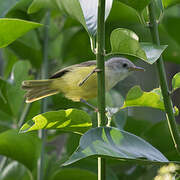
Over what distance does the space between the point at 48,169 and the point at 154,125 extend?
419mm

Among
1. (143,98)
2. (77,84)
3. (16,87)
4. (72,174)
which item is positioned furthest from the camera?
(77,84)

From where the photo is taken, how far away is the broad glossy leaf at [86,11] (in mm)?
815

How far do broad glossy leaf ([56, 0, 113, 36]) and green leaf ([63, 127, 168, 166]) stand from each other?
240mm

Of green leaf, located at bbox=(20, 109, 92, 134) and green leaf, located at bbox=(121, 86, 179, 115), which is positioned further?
green leaf, located at bbox=(121, 86, 179, 115)

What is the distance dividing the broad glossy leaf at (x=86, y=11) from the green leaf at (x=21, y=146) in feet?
1.48

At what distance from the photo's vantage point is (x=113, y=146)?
0.69m

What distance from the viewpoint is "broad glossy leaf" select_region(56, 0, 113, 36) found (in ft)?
2.67

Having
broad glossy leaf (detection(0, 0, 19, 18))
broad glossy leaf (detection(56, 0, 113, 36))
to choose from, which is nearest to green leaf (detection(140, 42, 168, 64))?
broad glossy leaf (detection(56, 0, 113, 36))

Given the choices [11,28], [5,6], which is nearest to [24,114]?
[5,6]

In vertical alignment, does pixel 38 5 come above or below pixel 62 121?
above

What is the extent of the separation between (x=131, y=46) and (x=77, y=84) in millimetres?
781

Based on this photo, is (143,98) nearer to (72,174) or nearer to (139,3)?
(139,3)

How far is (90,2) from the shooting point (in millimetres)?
885

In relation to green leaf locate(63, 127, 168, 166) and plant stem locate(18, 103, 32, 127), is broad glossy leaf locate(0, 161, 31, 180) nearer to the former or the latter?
plant stem locate(18, 103, 32, 127)
